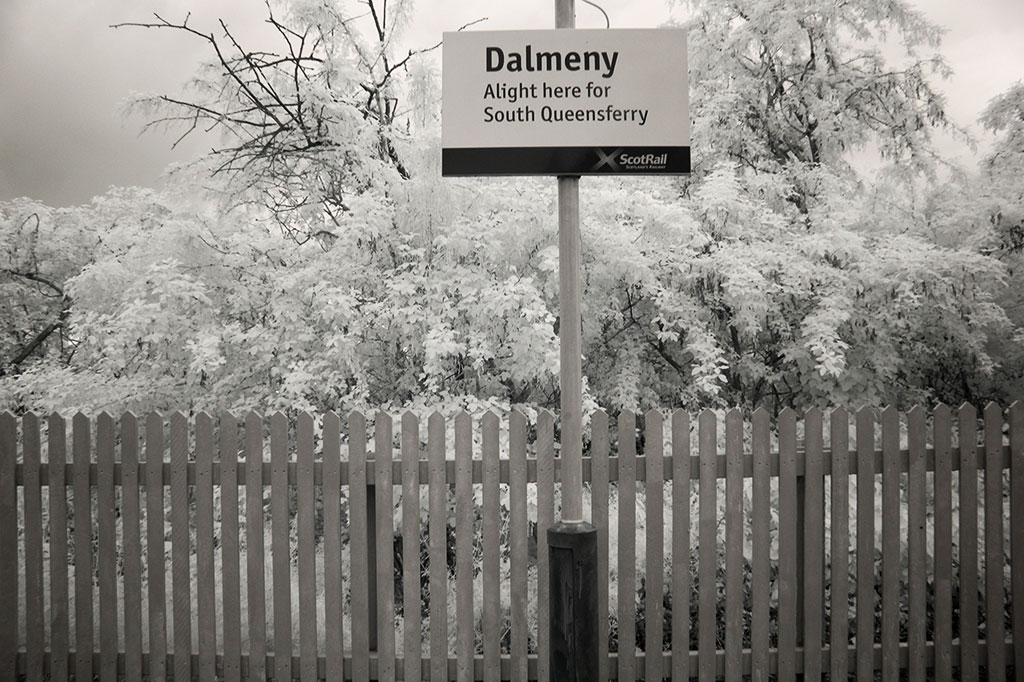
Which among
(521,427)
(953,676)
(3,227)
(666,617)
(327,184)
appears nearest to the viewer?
(521,427)

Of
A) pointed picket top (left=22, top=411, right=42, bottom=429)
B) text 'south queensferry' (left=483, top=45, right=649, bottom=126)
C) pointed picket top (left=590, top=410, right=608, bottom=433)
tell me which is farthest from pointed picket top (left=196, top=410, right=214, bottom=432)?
text 'south queensferry' (left=483, top=45, right=649, bottom=126)

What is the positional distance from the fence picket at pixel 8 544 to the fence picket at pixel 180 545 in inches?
35.9

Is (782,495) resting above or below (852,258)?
below

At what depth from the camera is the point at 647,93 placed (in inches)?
128

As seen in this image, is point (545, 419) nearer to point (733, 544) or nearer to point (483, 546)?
point (483, 546)

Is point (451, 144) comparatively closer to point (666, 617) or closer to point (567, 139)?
point (567, 139)

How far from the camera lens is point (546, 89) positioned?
3.22 meters

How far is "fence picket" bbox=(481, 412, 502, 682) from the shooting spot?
3854mm

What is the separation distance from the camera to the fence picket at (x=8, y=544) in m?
3.94

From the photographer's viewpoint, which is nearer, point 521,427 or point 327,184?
point 521,427

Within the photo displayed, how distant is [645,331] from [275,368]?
3725mm

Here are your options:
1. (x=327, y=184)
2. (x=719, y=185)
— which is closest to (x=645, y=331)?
(x=719, y=185)

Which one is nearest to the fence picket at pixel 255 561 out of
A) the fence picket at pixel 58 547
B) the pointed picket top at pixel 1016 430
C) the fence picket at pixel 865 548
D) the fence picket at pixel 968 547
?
the fence picket at pixel 58 547

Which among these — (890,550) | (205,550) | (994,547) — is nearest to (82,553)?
(205,550)
